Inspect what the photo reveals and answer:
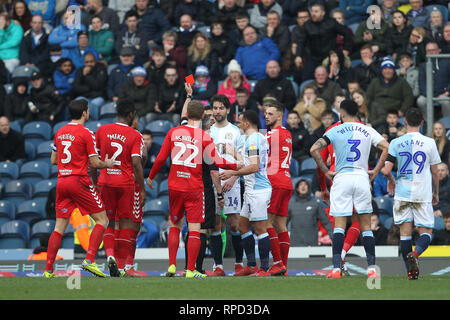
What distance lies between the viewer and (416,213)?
38.3 ft

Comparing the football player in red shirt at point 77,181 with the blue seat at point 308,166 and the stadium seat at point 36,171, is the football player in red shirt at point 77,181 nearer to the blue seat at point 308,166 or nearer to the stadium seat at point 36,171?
the blue seat at point 308,166

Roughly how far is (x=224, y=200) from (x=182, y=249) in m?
2.84

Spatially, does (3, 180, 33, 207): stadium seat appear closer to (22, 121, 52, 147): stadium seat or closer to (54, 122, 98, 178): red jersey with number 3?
(22, 121, 52, 147): stadium seat

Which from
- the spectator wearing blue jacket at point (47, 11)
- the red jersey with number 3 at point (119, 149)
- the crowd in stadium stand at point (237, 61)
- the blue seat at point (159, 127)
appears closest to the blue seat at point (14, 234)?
the crowd in stadium stand at point (237, 61)

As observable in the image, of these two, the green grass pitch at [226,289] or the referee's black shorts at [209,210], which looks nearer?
the green grass pitch at [226,289]

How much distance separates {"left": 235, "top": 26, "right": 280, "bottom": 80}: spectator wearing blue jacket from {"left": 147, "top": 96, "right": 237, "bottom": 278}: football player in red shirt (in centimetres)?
834

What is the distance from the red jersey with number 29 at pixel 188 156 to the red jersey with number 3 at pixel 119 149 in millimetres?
649

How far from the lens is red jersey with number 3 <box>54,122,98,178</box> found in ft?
36.3

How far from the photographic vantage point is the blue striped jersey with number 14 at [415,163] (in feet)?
38.1

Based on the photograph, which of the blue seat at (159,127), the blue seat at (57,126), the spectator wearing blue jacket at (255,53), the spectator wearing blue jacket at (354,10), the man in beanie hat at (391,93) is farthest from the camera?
the spectator wearing blue jacket at (354,10)

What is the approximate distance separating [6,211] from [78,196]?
7.30 meters

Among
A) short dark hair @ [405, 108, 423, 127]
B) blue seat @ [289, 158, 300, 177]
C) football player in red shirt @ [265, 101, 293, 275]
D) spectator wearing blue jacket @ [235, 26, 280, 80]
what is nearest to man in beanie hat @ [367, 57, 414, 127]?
blue seat @ [289, 158, 300, 177]

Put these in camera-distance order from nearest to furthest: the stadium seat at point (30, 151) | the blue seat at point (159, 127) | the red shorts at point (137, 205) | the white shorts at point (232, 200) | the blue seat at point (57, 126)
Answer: the red shorts at point (137, 205)
the white shorts at point (232, 200)
the blue seat at point (159, 127)
the stadium seat at point (30, 151)
the blue seat at point (57, 126)
